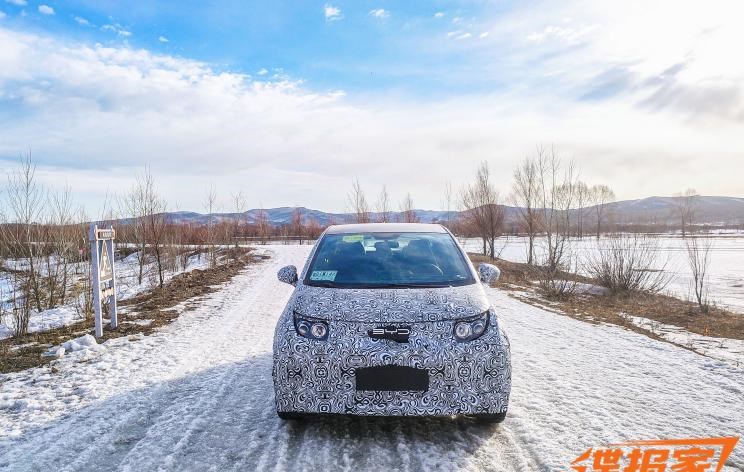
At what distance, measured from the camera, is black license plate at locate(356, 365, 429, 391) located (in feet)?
10.1

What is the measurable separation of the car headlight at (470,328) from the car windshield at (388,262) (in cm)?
53

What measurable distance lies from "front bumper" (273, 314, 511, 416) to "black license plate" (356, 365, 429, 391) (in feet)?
0.11

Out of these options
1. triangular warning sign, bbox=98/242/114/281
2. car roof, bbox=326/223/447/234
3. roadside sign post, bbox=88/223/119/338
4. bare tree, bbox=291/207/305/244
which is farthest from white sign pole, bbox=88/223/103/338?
bare tree, bbox=291/207/305/244

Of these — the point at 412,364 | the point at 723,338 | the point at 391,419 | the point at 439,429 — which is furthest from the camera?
the point at 723,338

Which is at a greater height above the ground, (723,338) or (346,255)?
(346,255)

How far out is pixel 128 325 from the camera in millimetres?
7766

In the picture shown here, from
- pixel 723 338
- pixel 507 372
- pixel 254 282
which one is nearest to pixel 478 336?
pixel 507 372

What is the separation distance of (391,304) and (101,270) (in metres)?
5.79

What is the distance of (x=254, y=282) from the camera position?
557 inches

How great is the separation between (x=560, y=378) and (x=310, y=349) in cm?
309

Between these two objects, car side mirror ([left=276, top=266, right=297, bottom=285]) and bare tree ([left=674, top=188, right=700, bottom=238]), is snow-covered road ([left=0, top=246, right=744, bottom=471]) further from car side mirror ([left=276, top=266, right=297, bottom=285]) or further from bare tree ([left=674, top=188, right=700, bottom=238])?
bare tree ([left=674, top=188, right=700, bottom=238])

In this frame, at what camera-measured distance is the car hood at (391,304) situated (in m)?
3.24

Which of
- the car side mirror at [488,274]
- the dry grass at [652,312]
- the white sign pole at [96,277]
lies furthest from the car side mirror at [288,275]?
the dry grass at [652,312]

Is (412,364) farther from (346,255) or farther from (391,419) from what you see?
(346,255)
